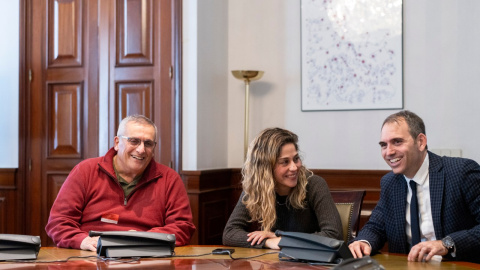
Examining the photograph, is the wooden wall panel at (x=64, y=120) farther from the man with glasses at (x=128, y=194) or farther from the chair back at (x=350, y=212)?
the chair back at (x=350, y=212)

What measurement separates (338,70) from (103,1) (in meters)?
1.93

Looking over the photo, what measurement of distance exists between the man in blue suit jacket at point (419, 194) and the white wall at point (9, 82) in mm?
3375

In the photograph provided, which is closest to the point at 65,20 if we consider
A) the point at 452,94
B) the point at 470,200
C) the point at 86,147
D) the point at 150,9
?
the point at 150,9

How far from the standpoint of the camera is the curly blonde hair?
289cm

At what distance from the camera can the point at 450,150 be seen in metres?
4.69

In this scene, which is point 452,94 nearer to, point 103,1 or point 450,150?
point 450,150

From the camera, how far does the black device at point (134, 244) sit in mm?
2459

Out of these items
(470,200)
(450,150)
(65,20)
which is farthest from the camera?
(65,20)

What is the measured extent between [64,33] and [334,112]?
2.25 meters

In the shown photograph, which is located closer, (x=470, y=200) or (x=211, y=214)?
(x=470, y=200)

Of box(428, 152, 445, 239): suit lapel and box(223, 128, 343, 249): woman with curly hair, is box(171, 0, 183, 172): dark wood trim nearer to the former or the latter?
box(223, 128, 343, 249): woman with curly hair

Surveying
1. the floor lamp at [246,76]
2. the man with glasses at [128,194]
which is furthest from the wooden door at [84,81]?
the man with glasses at [128,194]

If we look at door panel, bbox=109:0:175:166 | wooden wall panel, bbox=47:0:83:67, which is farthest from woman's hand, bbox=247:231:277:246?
wooden wall panel, bbox=47:0:83:67

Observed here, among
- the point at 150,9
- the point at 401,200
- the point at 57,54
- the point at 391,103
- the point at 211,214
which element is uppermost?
the point at 150,9
